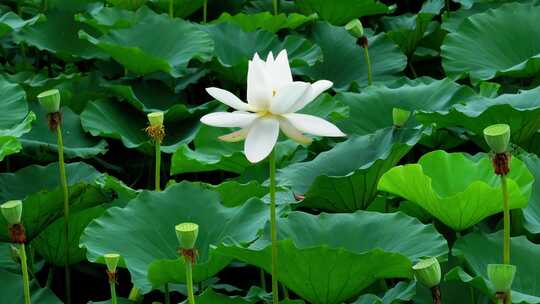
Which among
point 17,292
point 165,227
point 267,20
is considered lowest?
point 17,292

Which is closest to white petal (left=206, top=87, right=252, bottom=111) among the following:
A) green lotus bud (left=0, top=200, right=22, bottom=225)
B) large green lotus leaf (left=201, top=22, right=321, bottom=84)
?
green lotus bud (left=0, top=200, right=22, bottom=225)

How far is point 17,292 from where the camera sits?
1827mm

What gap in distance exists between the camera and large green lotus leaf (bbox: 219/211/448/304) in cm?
155

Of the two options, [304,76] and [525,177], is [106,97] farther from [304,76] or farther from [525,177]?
[525,177]

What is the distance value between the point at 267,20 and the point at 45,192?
1.20 meters

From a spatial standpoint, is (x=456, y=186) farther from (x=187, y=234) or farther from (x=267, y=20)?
→ (x=267, y=20)

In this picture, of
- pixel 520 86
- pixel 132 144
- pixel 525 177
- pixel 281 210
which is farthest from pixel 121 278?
pixel 520 86

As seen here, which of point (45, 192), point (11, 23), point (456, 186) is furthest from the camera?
point (11, 23)

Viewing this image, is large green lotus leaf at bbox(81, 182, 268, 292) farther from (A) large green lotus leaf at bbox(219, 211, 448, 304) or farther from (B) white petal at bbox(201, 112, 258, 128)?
(B) white petal at bbox(201, 112, 258, 128)

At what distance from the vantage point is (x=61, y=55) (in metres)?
2.94

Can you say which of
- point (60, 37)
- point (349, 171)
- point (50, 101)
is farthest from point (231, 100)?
point (60, 37)

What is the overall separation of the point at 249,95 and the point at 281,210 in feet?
1.43

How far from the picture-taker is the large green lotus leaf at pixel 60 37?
2914 millimetres

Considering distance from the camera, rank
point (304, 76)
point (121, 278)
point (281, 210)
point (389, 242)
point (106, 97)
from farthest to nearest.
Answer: point (304, 76) → point (106, 97) → point (121, 278) → point (281, 210) → point (389, 242)
